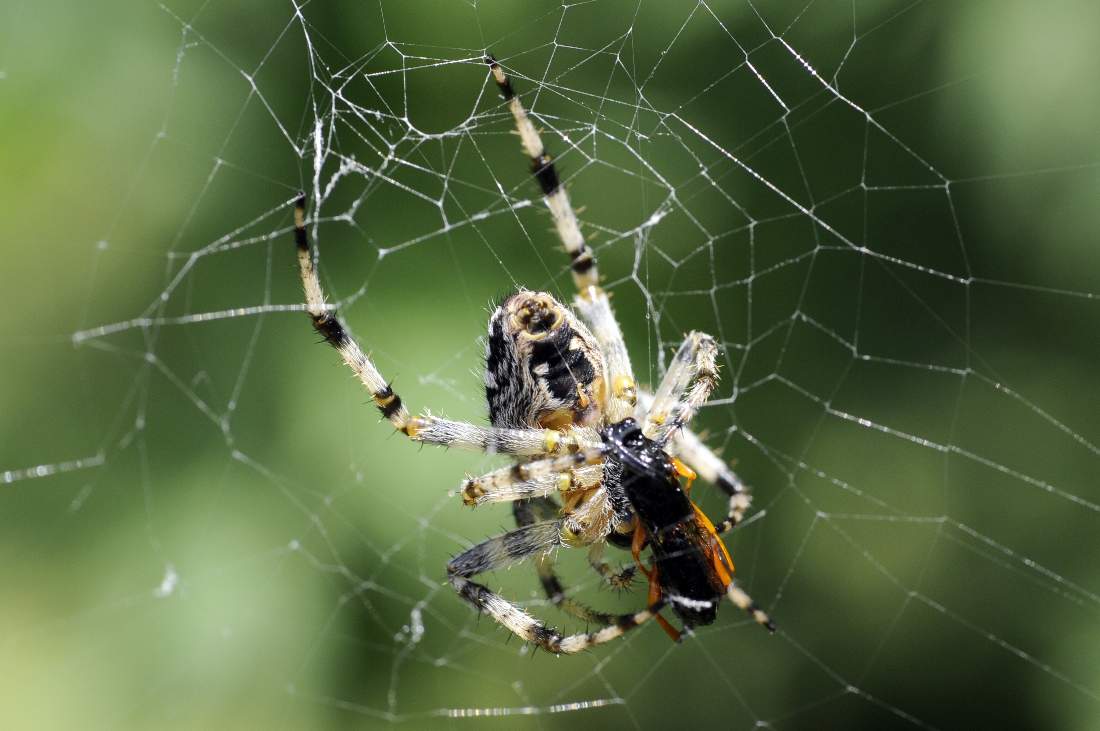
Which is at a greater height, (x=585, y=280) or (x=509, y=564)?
(x=585, y=280)

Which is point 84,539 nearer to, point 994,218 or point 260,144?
point 260,144

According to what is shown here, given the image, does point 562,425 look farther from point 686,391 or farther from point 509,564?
point 509,564

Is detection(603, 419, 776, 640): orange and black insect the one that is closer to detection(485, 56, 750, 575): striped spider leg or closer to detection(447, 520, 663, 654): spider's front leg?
detection(485, 56, 750, 575): striped spider leg

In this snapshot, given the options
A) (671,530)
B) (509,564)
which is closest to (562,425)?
(509,564)

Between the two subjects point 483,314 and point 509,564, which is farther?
point 483,314

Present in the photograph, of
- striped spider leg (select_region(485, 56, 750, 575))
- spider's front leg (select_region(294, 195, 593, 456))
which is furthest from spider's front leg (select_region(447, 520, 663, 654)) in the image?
spider's front leg (select_region(294, 195, 593, 456))

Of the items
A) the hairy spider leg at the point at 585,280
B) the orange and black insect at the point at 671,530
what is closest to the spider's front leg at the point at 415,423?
the hairy spider leg at the point at 585,280

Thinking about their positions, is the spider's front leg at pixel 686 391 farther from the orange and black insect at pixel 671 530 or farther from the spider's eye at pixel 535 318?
the spider's eye at pixel 535 318
